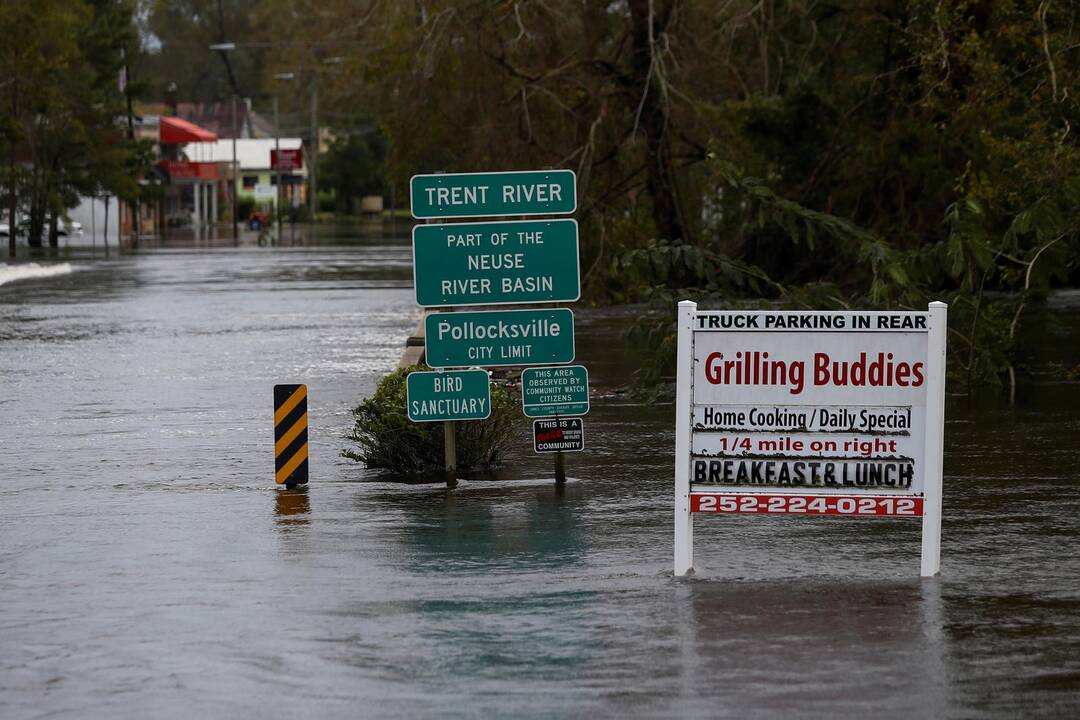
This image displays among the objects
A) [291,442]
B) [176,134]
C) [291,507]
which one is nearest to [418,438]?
[291,442]

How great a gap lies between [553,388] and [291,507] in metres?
2.04

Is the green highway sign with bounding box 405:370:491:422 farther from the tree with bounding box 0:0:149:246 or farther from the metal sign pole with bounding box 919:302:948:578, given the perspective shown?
the tree with bounding box 0:0:149:246

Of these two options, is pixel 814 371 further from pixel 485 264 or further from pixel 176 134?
pixel 176 134

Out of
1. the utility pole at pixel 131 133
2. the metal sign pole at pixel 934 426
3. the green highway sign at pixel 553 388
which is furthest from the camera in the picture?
the utility pole at pixel 131 133

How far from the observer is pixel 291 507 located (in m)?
11.2

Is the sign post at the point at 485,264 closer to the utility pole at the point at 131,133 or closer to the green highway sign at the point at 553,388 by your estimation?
the green highway sign at the point at 553,388

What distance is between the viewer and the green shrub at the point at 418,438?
12789mm

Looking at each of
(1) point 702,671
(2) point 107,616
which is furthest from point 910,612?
(2) point 107,616

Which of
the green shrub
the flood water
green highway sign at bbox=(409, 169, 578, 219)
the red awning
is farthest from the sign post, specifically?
the red awning

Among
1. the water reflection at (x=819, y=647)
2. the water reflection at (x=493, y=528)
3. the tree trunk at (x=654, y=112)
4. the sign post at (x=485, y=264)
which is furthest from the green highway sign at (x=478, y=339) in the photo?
the tree trunk at (x=654, y=112)

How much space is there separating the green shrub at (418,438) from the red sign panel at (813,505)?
14.5ft

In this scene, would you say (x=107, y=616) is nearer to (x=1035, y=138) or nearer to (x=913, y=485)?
(x=913, y=485)

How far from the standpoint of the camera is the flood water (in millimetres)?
6816

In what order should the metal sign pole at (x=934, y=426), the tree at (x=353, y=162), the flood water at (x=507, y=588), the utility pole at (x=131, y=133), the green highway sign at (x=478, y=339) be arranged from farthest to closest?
the tree at (x=353, y=162)
the utility pole at (x=131, y=133)
the green highway sign at (x=478, y=339)
the metal sign pole at (x=934, y=426)
the flood water at (x=507, y=588)
